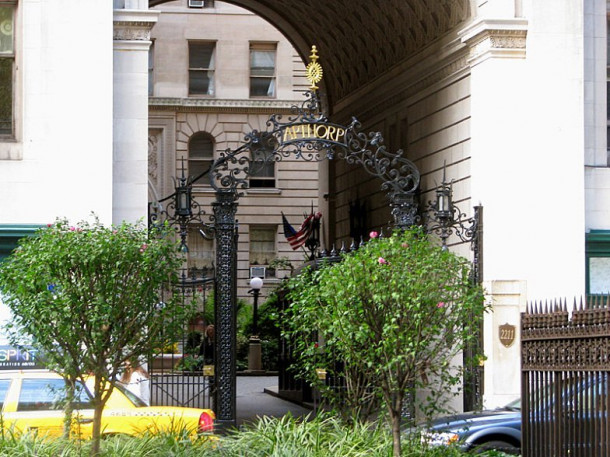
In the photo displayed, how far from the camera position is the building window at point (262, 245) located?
2090 inches

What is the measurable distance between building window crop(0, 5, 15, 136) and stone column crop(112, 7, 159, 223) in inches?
70.2

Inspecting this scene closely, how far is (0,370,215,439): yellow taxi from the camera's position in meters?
15.2

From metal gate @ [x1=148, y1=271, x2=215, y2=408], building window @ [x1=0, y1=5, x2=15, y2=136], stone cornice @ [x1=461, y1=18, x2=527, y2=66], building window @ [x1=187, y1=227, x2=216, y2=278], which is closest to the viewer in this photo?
metal gate @ [x1=148, y1=271, x2=215, y2=408]

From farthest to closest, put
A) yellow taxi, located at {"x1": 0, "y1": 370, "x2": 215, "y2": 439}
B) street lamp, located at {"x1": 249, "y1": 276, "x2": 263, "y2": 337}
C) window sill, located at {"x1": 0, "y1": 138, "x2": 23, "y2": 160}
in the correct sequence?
street lamp, located at {"x1": 249, "y1": 276, "x2": 263, "y2": 337} < window sill, located at {"x1": 0, "y1": 138, "x2": 23, "y2": 160} < yellow taxi, located at {"x1": 0, "y1": 370, "x2": 215, "y2": 439}

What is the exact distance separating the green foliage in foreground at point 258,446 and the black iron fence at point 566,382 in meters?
2.06

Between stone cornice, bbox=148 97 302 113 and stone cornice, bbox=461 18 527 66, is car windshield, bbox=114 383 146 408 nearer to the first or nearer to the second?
stone cornice, bbox=461 18 527 66

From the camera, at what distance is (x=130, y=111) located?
2391 cm

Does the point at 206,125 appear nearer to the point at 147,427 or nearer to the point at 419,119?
the point at 419,119

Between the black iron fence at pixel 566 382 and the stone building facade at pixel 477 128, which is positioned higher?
the stone building facade at pixel 477 128

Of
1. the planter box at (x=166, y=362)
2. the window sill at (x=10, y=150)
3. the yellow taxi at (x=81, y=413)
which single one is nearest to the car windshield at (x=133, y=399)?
the yellow taxi at (x=81, y=413)

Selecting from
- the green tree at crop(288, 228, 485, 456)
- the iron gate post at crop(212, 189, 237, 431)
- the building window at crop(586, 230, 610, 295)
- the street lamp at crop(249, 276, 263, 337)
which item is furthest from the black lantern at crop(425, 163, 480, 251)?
the street lamp at crop(249, 276, 263, 337)

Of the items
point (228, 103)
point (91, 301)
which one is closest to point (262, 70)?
point (228, 103)

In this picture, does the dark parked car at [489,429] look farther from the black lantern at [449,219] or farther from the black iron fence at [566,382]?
the black lantern at [449,219]

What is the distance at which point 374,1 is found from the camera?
30.6 meters
